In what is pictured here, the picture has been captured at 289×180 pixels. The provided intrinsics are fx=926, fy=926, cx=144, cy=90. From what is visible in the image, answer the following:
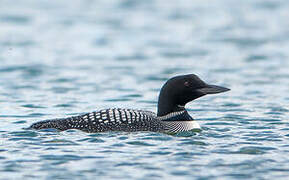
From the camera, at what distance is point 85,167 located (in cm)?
814

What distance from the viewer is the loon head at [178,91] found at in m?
9.92

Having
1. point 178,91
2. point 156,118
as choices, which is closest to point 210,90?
point 178,91

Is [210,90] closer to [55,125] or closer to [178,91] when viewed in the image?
[178,91]

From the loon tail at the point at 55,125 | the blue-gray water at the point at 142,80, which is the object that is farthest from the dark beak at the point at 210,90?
the loon tail at the point at 55,125

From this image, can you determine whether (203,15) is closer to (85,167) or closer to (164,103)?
(164,103)

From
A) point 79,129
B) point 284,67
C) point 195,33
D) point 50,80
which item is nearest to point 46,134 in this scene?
point 79,129

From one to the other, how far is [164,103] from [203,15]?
44.7 feet

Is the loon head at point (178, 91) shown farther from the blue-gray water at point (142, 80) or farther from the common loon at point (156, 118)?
the blue-gray water at point (142, 80)

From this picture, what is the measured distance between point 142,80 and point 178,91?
15.4 feet

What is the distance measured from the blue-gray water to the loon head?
458 millimetres

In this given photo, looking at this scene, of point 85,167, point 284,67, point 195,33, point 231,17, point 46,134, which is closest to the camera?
point 85,167

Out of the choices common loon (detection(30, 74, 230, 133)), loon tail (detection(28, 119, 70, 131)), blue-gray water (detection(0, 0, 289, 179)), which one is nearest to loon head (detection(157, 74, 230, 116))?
common loon (detection(30, 74, 230, 133))

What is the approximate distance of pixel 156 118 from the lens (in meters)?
9.95

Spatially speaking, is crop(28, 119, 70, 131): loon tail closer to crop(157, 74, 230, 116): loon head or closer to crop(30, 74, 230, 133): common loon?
crop(30, 74, 230, 133): common loon
